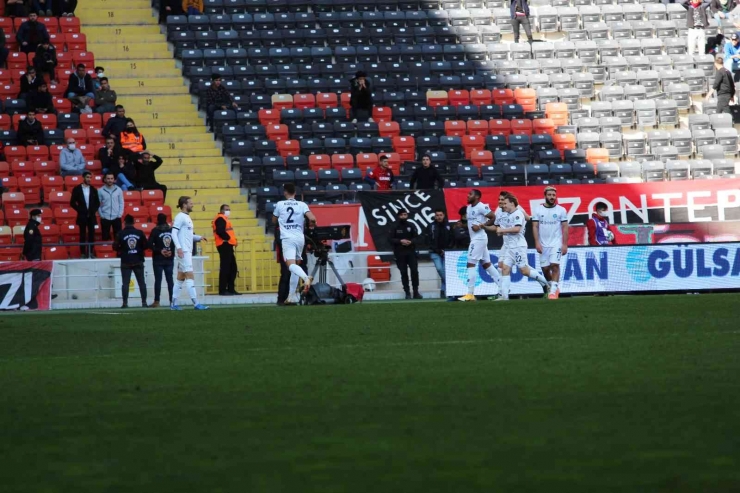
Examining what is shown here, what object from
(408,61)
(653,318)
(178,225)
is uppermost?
(408,61)

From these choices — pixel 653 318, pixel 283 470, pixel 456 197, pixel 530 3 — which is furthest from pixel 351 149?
pixel 283 470

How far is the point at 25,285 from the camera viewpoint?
73.2ft

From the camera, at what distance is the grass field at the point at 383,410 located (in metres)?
5.10

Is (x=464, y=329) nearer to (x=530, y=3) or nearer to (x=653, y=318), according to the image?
(x=653, y=318)

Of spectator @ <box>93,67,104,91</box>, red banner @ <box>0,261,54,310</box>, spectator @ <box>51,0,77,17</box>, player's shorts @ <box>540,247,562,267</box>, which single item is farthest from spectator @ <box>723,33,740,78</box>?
red banner @ <box>0,261,54,310</box>

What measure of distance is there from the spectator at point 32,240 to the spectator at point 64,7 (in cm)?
1022

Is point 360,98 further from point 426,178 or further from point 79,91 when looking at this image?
point 79,91

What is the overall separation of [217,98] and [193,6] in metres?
4.71

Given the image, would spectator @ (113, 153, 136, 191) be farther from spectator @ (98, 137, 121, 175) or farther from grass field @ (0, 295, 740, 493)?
grass field @ (0, 295, 740, 493)

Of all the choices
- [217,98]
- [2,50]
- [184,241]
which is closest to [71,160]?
[217,98]

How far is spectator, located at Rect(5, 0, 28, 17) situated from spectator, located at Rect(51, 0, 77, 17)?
84 centimetres

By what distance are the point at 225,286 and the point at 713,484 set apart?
64.4 feet

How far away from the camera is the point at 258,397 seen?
25.1ft

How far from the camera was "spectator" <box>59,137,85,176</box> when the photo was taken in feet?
86.0
